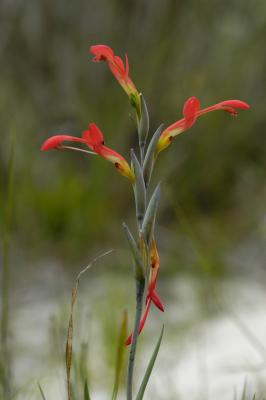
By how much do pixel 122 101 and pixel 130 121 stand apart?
0.18 meters

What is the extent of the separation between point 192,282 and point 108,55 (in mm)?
2903

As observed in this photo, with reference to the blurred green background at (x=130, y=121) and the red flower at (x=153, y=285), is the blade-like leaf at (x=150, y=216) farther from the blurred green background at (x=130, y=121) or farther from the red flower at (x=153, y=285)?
the blurred green background at (x=130, y=121)

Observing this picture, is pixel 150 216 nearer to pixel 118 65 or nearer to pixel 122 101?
pixel 118 65

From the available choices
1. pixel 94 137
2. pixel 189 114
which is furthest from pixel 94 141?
pixel 189 114

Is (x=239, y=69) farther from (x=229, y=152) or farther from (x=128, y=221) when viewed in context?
(x=128, y=221)

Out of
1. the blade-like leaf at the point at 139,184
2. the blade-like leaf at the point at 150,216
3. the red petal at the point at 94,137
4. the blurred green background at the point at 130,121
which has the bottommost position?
the blurred green background at the point at 130,121

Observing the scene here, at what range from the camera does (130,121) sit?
4.55m

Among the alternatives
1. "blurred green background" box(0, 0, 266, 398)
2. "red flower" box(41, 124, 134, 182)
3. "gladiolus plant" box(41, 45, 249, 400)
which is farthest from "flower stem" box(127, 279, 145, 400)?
"blurred green background" box(0, 0, 266, 398)

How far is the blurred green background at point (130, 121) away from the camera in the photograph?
443 centimetres

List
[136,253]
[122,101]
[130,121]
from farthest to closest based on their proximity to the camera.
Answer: [122,101] < [130,121] < [136,253]

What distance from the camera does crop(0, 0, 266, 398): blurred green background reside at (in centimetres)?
443

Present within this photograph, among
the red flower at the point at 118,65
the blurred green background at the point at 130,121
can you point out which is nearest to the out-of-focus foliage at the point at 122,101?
the blurred green background at the point at 130,121

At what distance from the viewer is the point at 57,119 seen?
5262 millimetres

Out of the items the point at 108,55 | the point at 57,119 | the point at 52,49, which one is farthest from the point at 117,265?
the point at 108,55
